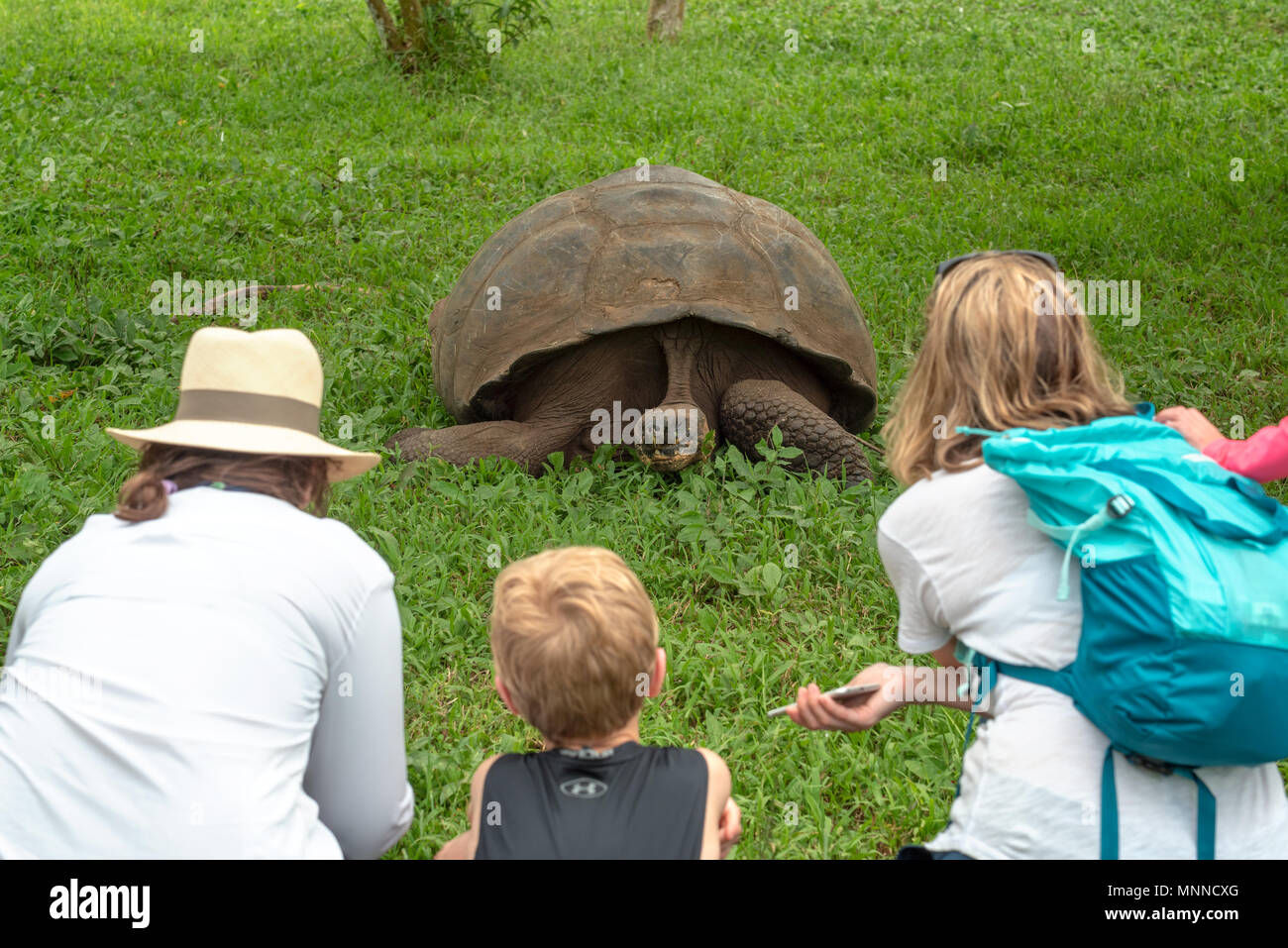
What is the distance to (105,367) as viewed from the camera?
4668 mm

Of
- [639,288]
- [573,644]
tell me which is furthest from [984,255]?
[639,288]

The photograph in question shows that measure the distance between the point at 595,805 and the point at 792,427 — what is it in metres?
2.62

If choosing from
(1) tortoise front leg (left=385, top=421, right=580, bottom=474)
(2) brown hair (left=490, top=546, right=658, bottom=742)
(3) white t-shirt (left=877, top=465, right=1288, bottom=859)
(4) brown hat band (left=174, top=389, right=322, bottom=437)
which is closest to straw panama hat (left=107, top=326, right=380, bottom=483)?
(4) brown hat band (left=174, top=389, right=322, bottom=437)

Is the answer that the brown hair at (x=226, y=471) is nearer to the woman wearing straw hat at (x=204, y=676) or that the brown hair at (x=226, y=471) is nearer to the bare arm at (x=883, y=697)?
the woman wearing straw hat at (x=204, y=676)

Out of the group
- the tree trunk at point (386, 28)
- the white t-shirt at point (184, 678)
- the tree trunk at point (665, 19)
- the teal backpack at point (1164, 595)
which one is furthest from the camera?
the tree trunk at point (665, 19)

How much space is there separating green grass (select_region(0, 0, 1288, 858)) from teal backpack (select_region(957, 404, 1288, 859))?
3.11ft

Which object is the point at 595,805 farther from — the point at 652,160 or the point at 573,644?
the point at 652,160

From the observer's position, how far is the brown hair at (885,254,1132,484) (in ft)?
5.90

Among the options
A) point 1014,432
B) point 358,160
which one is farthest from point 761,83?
point 1014,432

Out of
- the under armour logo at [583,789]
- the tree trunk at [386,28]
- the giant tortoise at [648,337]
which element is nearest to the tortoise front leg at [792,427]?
the giant tortoise at [648,337]

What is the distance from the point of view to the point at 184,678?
63.9 inches

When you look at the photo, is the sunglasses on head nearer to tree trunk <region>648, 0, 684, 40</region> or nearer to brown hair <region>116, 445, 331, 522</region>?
brown hair <region>116, 445, 331, 522</region>

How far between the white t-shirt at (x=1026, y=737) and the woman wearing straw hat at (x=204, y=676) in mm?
863

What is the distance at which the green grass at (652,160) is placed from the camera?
9.99 ft
